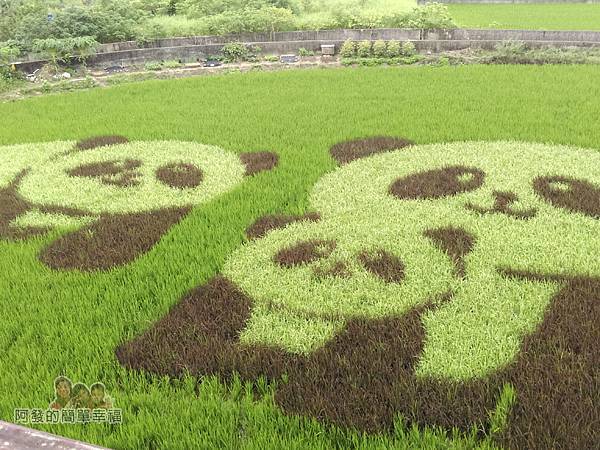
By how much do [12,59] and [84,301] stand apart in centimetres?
1408

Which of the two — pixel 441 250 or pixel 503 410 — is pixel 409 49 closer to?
pixel 441 250

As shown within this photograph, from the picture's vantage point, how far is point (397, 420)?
293 cm

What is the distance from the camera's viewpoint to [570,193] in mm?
5926

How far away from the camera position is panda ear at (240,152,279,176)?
7324 millimetres

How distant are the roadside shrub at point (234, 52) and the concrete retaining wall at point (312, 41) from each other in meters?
0.41

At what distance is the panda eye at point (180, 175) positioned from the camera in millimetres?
6980

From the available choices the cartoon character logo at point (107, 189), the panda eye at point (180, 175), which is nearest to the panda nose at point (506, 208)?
the cartoon character logo at point (107, 189)

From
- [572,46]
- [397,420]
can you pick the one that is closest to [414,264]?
[397,420]

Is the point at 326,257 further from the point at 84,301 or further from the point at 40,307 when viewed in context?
the point at 40,307

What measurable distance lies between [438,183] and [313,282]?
2810 millimetres

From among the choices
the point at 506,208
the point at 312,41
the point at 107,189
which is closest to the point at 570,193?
the point at 506,208

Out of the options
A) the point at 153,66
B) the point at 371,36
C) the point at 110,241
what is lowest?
the point at 110,241

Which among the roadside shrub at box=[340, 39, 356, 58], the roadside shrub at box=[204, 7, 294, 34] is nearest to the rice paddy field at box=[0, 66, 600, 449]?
the roadside shrub at box=[340, 39, 356, 58]

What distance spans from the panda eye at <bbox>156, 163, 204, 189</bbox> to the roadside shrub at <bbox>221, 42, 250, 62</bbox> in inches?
414
